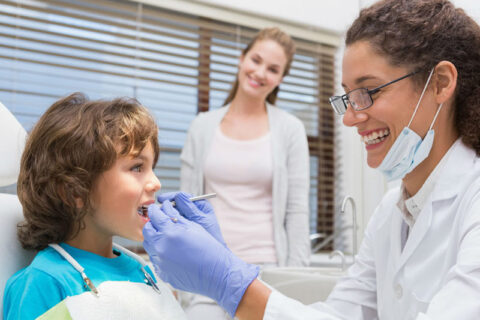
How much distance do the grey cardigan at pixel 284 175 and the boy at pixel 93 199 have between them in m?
0.85

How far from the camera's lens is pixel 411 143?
1.07 meters

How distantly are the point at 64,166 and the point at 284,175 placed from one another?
1.10 meters

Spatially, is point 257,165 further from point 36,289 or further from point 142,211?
point 36,289

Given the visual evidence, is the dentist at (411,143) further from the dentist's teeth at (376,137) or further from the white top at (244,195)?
the white top at (244,195)

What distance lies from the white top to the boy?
0.77m

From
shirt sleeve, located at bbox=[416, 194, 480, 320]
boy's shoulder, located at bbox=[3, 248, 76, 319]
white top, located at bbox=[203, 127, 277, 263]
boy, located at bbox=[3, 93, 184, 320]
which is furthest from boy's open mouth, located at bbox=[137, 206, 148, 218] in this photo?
white top, located at bbox=[203, 127, 277, 263]

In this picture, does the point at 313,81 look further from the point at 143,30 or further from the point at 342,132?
the point at 143,30

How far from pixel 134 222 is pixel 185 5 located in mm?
1891

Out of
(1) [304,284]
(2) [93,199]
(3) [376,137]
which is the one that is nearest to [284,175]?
(1) [304,284]

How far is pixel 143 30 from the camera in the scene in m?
2.66

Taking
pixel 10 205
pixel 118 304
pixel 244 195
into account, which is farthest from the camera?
pixel 244 195

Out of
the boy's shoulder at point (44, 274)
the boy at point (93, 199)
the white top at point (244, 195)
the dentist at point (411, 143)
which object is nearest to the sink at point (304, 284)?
the white top at point (244, 195)

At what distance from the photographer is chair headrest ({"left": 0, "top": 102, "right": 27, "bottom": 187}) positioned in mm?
1039

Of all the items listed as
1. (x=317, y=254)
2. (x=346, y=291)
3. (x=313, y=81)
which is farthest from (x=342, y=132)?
(x=346, y=291)
